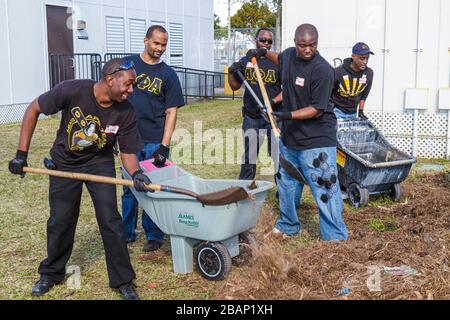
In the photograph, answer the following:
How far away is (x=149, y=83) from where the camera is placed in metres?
5.35

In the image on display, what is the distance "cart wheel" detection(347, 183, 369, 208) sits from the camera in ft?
23.1

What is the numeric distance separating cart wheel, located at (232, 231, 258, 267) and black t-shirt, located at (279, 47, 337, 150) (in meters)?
0.96

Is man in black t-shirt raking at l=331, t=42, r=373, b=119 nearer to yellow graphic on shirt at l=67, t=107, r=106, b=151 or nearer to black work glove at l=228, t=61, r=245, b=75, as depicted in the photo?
black work glove at l=228, t=61, r=245, b=75

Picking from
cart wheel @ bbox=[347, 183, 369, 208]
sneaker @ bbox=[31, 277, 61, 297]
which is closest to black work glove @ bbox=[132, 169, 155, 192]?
sneaker @ bbox=[31, 277, 61, 297]

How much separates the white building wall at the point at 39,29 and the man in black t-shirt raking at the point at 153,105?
8.95 metres

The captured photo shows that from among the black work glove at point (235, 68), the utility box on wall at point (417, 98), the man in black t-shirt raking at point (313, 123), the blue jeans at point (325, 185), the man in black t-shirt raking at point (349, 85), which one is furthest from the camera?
the utility box on wall at point (417, 98)

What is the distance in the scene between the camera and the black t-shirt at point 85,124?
167 inches

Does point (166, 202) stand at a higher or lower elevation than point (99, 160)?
lower

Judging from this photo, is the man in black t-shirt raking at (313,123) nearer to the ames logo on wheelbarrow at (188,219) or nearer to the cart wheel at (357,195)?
the ames logo on wheelbarrow at (188,219)

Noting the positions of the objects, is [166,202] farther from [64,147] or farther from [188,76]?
[188,76]

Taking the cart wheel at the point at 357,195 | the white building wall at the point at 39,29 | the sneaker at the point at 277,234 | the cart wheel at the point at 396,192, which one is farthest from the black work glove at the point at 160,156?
the white building wall at the point at 39,29

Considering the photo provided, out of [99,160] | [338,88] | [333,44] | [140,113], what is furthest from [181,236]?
[333,44]

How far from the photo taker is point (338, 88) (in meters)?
7.68

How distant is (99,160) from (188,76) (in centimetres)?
1805
